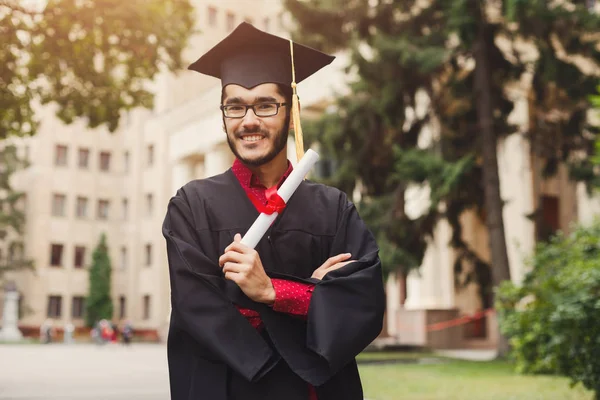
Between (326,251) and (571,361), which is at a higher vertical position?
(326,251)

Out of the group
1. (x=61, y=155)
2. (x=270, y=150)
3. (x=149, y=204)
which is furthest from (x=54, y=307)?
(x=270, y=150)

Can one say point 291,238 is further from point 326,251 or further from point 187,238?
point 187,238

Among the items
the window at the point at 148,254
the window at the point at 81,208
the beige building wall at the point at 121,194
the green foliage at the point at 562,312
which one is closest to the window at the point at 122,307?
the beige building wall at the point at 121,194

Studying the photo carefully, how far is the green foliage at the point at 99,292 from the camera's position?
56.3 meters

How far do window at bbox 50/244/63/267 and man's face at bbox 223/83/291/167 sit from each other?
58127 millimetres

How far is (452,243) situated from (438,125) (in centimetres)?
361

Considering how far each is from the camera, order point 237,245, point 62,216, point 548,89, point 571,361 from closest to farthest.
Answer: point 237,245
point 571,361
point 548,89
point 62,216

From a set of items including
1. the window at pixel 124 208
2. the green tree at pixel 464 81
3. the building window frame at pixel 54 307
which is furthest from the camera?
the window at pixel 124 208

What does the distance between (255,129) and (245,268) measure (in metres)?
0.59

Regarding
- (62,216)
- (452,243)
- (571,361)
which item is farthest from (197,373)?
(62,216)

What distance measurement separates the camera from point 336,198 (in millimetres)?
2908

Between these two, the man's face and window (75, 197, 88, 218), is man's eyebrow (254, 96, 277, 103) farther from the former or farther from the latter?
window (75, 197, 88, 218)

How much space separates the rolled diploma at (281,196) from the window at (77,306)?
5839cm

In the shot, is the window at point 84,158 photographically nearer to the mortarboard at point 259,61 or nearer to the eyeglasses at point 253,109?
the mortarboard at point 259,61
